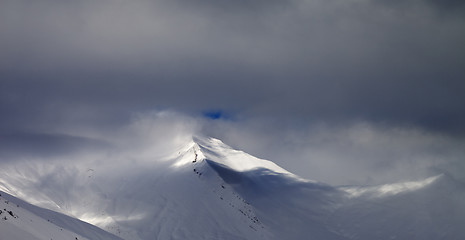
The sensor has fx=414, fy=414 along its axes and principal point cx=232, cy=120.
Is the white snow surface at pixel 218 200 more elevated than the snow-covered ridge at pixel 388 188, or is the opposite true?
the snow-covered ridge at pixel 388 188

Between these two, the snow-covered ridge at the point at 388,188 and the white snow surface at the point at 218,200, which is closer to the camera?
the white snow surface at the point at 218,200

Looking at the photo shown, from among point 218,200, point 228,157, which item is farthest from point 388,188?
point 218,200

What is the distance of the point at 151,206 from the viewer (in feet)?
348

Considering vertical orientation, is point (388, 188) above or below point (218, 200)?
above

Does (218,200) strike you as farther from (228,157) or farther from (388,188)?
(388,188)

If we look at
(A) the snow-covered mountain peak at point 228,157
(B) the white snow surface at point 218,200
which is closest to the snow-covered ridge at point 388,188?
(B) the white snow surface at point 218,200

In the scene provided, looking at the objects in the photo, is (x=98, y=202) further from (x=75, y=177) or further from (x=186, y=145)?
(x=186, y=145)

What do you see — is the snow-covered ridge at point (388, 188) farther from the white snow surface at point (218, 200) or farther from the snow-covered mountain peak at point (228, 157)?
the snow-covered mountain peak at point (228, 157)

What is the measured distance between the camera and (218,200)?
120000mm

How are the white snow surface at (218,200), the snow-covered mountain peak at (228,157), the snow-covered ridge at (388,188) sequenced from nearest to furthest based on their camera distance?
the white snow surface at (218,200) → the snow-covered ridge at (388,188) → the snow-covered mountain peak at (228,157)

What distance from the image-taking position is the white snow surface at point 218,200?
100562 mm

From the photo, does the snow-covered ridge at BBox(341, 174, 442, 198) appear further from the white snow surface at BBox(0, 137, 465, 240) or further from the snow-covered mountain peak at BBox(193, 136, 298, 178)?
the snow-covered mountain peak at BBox(193, 136, 298, 178)

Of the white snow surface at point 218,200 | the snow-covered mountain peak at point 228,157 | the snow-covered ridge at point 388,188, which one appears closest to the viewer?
the white snow surface at point 218,200

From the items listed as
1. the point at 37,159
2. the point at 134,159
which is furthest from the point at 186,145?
the point at 37,159
